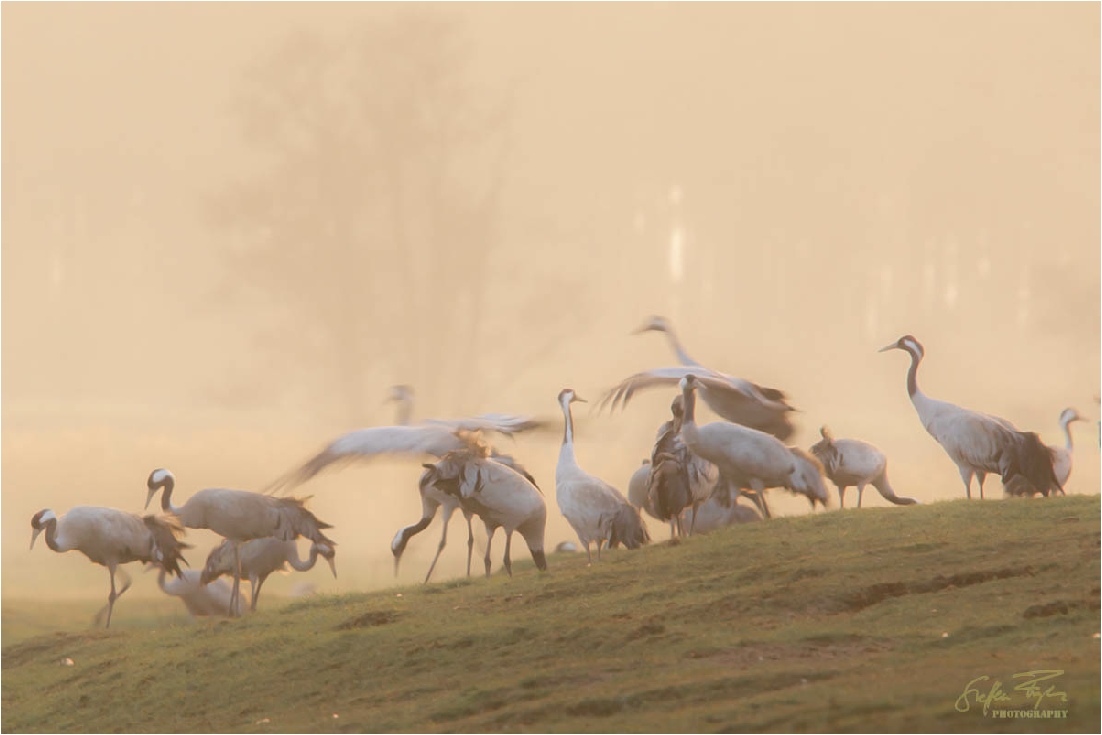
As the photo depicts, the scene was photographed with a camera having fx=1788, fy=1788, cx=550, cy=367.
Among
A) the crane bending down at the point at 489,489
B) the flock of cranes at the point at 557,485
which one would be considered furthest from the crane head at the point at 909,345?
the crane bending down at the point at 489,489

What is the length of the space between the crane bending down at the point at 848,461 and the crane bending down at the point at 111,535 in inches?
344

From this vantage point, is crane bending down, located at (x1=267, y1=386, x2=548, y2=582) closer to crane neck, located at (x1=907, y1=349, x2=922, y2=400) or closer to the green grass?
the green grass

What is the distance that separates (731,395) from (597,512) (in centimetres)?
355

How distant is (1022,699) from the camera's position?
499 inches

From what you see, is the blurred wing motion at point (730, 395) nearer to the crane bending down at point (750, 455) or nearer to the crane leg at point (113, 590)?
the crane bending down at point (750, 455)

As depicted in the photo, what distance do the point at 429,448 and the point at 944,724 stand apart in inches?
369

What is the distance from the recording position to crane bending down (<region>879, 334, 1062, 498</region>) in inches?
894

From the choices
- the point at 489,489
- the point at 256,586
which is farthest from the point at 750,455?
the point at 256,586

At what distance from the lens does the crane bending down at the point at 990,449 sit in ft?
74.5

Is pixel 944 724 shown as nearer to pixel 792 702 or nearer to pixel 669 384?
pixel 792 702

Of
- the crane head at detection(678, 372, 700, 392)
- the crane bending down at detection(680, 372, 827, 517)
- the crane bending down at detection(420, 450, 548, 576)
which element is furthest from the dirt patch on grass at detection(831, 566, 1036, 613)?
→ the crane head at detection(678, 372, 700, 392)

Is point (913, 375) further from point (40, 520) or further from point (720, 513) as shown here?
point (40, 520)

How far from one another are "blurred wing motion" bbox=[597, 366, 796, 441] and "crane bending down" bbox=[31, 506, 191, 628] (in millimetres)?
5699

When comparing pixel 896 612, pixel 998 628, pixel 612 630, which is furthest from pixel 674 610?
pixel 998 628
